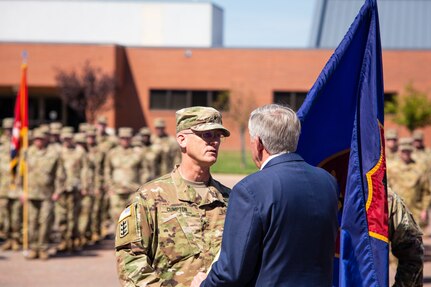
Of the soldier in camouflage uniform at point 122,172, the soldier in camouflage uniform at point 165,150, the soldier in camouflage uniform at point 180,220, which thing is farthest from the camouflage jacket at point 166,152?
the soldier in camouflage uniform at point 180,220

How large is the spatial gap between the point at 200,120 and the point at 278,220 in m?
1.21

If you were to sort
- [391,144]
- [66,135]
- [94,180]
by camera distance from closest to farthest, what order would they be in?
1. [391,144]
2. [66,135]
3. [94,180]

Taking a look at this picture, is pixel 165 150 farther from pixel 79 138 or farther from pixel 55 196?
pixel 55 196

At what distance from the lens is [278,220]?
12.9 ft

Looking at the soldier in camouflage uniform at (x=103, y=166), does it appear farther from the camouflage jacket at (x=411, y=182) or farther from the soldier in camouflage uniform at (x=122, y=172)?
the camouflage jacket at (x=411, y=182)

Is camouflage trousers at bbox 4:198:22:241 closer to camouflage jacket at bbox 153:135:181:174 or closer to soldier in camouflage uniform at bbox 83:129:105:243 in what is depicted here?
soldier in camouflage uniform at bbox 83:129:105:243

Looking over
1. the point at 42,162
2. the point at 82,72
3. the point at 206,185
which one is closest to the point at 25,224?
the point at 42,162

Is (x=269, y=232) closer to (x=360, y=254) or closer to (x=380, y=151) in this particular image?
(x=360, y=254)

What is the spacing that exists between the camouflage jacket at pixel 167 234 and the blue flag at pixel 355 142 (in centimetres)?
63

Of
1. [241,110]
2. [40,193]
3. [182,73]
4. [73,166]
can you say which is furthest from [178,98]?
[40,193]

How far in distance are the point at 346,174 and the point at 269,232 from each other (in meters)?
1.46

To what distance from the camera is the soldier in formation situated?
575 inches

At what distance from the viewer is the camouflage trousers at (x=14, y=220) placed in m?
15.5

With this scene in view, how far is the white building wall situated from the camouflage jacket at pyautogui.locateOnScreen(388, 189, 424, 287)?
52.4 metres
